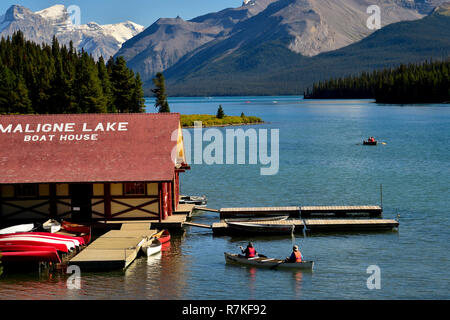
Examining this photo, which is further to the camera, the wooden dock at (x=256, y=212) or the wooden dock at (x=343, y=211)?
the wooden dock at (x=343, y=211)

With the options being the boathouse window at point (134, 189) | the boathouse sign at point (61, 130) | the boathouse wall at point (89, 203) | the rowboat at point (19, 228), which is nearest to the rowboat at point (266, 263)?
the boathouse wall at point (89, 203)

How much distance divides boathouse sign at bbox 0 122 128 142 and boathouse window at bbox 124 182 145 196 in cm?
459

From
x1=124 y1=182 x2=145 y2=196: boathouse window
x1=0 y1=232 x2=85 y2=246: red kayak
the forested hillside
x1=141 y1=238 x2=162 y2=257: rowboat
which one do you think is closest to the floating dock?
x1=124 y1=182 x2=145 y2=196: boathouse window

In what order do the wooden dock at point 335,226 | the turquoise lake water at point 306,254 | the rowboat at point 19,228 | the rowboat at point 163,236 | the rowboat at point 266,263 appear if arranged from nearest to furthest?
the turquoise lake water at point 306,254, the rowboat at point 266,263, the rowboat at point 19,228, the rowboat at point 163,236, the wooden dock at point 335,226

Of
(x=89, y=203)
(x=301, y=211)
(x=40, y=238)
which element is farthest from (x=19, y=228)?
(x=301, y=211)

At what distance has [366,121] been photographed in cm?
19175

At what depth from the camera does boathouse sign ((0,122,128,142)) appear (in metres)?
47.1

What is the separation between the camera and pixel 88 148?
152ft

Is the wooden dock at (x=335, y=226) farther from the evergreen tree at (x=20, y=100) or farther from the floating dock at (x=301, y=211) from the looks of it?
the evergreen tree at (x=20, y=100)

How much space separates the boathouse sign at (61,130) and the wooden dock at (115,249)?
756 cm

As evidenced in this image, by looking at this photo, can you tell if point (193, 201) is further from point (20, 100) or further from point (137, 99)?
point (137, 99)

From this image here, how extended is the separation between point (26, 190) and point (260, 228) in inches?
635

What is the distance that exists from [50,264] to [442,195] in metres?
38.7

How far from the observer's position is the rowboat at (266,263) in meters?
36.1
